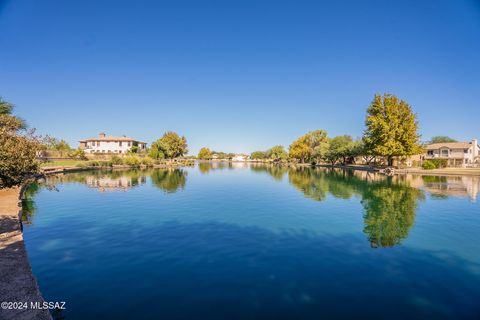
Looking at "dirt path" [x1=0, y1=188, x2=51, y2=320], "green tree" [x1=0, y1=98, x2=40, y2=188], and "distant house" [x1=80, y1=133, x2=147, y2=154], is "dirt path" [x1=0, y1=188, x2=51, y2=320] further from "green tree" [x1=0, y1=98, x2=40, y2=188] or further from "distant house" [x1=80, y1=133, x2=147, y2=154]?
"distant house" [x1=80, y1=133, x2=147, y2=154]

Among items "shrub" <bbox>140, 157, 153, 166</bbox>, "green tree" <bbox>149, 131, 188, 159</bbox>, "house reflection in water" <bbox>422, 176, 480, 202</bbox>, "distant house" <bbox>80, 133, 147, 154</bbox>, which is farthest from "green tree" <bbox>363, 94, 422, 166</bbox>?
"distant house" <bbox>80, 133, 147, 154</bbox>

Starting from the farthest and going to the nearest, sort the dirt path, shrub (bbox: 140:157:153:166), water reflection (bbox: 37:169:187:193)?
shrub (bbox: 140:157:153:166), water reflection (bbox: 37:169:187:193), the dirt path

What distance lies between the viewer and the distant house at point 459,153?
278ft

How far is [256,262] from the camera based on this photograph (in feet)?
36.6

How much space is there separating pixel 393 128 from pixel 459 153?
38.3 m

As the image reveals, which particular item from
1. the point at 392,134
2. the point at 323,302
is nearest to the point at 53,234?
the point at 323,302

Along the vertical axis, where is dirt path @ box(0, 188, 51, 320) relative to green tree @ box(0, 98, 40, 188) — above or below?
below

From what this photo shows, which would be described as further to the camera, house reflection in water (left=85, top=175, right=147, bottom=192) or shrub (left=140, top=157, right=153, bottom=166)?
shrub (left=140, top=157, right=153, bottom=166)

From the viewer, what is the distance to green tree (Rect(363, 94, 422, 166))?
65.1 meters

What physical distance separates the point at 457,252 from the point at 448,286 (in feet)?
15.0

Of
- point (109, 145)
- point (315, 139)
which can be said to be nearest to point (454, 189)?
point (315, 139)

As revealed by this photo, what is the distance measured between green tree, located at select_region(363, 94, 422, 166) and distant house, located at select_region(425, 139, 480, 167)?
2722 cm

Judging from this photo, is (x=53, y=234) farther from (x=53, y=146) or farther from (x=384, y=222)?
(x=53, y=146)

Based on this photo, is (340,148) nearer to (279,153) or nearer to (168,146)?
(168,146)
